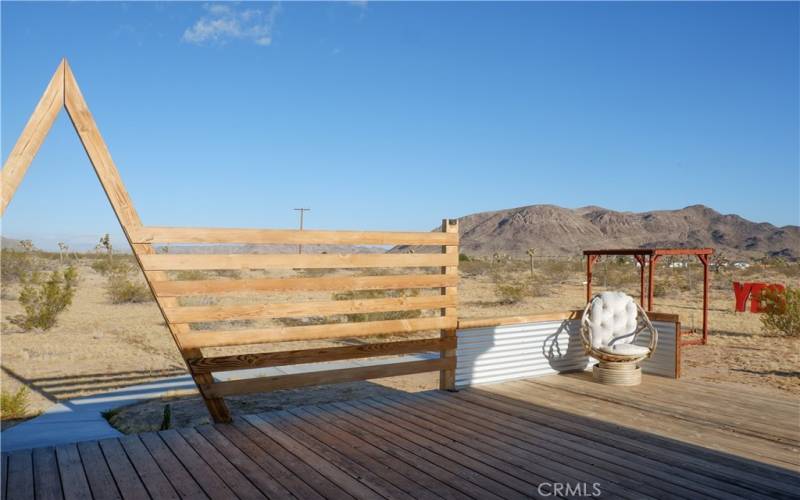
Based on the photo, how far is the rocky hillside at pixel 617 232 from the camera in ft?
233

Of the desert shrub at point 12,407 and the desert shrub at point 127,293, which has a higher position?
the desert shrub at point 127,293

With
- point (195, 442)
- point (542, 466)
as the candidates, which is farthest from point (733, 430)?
point (195, 442)

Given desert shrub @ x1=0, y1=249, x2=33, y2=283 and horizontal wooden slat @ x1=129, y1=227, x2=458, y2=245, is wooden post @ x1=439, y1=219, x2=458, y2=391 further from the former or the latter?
desert shrub @ x1=0, y1=249, x2=33, y2=283

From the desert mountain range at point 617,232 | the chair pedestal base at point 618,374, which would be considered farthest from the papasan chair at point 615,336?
the desert mountain range at point 617,232

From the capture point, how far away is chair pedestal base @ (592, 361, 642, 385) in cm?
539

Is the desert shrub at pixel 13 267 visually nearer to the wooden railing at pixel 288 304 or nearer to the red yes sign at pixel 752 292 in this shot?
the wooden railing at pixel 288 304

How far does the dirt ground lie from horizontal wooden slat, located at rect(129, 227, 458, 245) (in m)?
2.79

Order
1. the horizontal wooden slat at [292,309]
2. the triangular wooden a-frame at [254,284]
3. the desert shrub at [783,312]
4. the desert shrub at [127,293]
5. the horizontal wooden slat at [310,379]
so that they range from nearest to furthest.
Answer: the triangular wooden a-frame at [254,284], the horizontal wooden slat at [292,309], the horizontal wooden slat at [310,379], the desert shrub at [783,312], the desert shrub at [127,293]

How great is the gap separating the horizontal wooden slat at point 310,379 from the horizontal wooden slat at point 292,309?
46 cm

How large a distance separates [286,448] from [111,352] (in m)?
7.48

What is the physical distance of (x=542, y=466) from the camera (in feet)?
10.4

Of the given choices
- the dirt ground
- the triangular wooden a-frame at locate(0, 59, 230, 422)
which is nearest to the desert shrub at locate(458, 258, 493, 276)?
the dirt ground

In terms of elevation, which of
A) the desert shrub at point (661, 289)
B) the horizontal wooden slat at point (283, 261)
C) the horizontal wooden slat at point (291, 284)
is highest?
the horizontal wooden slat at point (283, 261)

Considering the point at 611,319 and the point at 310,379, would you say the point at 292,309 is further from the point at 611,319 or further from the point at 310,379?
the point at 611,319
